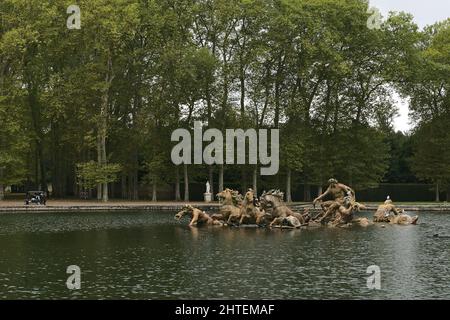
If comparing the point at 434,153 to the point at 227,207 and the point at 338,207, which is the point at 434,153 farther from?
the point at 227,207

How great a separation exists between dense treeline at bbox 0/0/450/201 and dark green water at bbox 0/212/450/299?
27203 millimetres

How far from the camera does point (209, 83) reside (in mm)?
62344

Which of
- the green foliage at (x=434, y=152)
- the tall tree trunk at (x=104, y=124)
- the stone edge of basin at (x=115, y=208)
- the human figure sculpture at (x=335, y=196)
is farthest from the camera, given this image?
the green foliage at (x=434, y=152)

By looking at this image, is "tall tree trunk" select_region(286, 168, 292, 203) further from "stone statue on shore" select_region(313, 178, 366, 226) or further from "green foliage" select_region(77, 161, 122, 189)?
"stone statue on shore" select_region(313, 178, 366, 226)

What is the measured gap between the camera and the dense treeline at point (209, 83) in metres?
59.5

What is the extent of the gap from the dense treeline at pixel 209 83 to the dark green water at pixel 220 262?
2720 centimetres

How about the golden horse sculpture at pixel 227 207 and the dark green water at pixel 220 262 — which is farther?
the golden horse sculpture at pixel 227 207

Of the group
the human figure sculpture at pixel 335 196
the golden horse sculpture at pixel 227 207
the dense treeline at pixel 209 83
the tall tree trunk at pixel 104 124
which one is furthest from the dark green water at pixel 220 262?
the dense treeline at pixel 209 83

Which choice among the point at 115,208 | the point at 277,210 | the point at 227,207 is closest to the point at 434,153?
the point at 115,208

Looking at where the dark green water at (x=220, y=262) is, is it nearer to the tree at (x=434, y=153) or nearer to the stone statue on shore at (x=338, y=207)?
the stone statue on shore at (x=338, y=207)

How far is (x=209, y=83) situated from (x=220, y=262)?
41864 millimetres

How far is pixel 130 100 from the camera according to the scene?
65.1 m
